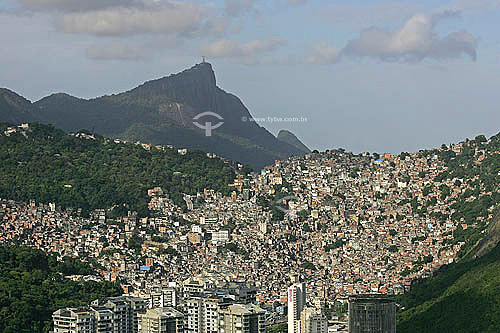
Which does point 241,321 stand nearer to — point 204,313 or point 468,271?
point 204,313

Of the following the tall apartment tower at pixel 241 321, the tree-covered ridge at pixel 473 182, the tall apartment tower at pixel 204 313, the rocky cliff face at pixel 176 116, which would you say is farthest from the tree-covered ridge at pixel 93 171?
the rocky cliff face at pixel 176 116

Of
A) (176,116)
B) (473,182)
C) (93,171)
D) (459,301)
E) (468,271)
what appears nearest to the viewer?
(459,301)

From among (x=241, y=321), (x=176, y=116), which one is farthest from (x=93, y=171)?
(x=176, y=116)

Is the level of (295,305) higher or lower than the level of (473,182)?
lower

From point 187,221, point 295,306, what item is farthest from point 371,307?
point 187,221

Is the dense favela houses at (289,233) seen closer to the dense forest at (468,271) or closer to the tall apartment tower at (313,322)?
the tall apartment tower at (313,322)

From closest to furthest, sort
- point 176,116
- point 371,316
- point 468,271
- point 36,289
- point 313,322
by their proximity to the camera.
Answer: point 371,316 → point 36,289 → point 313,322 → point 468,271 → point 176,116

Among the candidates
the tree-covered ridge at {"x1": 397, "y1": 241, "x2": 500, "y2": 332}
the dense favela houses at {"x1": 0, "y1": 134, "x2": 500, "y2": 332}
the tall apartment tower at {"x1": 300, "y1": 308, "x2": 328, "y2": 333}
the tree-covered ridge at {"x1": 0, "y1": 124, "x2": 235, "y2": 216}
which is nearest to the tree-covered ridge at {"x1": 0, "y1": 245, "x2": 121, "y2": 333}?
the dense favela houses at {"x1": 0, "y1": 134, "x2": 500, "y2": 332}
